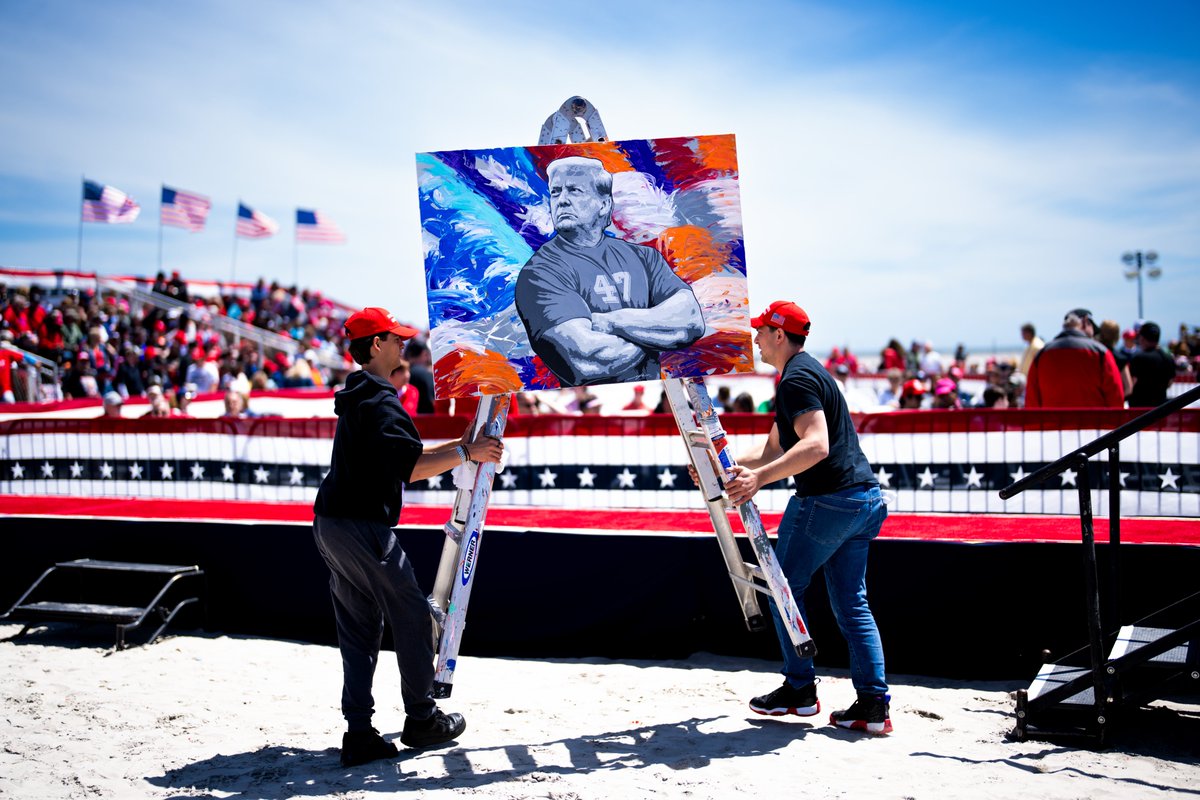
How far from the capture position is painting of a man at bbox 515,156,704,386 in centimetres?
489

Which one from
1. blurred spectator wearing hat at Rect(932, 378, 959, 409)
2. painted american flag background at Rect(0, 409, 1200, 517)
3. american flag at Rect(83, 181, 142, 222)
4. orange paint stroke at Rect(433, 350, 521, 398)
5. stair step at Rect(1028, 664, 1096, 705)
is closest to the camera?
stair step at Rect(1028, 664, 1096, 705)

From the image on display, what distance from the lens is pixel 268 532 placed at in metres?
7.07

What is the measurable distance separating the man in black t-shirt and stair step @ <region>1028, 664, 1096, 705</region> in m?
0.73

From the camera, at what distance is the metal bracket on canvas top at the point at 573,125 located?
5016 millimetres

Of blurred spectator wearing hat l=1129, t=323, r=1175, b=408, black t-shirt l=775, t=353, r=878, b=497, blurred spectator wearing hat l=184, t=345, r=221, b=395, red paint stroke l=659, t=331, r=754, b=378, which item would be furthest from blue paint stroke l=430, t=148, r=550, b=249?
blurred spectator wearing hat l=184, t=345, r=221, b=395

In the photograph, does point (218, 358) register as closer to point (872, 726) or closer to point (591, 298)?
point (591, 298)

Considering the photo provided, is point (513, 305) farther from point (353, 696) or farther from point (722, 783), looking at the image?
point (722, 783)

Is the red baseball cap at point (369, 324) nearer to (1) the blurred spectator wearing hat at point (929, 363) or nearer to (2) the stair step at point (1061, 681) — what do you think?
(2) the stair step at point (1061, 681)

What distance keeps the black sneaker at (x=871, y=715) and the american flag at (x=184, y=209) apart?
2967 cm

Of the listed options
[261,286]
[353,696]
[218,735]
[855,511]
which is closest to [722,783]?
[855,511]

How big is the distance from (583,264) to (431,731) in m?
2.39

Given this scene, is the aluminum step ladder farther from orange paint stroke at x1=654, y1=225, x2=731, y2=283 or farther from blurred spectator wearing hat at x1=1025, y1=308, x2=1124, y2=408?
blurred spectator wearing hat at x1=1025, y1=308, x2=1124, y2=408

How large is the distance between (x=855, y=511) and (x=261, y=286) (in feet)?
116

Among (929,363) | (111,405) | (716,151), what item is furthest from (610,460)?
(929,363)
